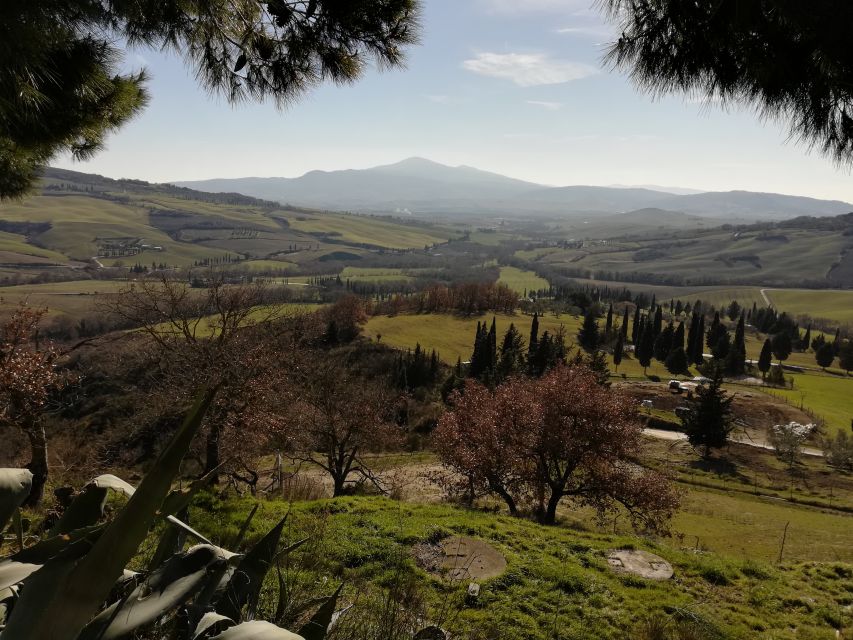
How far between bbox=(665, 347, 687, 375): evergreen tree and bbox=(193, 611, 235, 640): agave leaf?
8032 centimetres

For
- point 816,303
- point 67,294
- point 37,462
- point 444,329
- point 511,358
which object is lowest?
point 67,294

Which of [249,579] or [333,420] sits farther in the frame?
[333,420]

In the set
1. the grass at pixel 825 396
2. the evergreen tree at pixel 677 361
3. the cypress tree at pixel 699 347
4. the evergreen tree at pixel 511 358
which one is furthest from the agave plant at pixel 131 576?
the cypress tree at pixel 699 347

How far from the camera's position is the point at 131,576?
83.7 inches

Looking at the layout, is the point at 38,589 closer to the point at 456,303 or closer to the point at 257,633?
the point at 257,633

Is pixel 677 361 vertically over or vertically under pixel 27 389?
under

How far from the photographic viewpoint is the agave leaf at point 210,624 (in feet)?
5.64

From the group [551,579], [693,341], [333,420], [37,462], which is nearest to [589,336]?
[693,341]

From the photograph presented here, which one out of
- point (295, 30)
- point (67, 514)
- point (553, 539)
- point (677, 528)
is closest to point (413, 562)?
point (553, 539)

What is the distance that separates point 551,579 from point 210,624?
851 cm

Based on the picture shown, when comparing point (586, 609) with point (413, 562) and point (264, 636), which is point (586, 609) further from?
point (264, 636)

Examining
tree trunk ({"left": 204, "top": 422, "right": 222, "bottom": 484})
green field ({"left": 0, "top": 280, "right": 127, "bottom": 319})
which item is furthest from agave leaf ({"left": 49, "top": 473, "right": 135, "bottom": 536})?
green field ({"left": 0, "top": 280, "right": 127, "bottom": 319})

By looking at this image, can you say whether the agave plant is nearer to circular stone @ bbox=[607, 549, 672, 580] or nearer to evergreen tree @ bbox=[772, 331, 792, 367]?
circular stone @ bbox=[607, 549, 672, 580]

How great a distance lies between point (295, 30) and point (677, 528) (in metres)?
23.6
